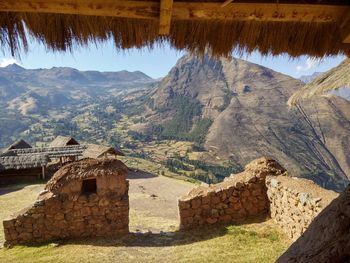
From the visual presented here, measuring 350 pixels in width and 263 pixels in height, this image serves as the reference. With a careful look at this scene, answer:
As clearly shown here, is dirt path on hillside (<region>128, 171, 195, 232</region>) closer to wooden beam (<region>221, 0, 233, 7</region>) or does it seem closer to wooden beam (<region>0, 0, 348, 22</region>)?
wooden beam (<region>0, 0, 348, 22</region>)

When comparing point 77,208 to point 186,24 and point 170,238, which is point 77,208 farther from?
point 186,24

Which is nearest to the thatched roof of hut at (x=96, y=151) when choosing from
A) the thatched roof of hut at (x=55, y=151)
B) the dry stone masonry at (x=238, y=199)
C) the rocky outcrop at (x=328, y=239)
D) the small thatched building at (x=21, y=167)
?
the thatched roof of hut at (x=55, y=151)

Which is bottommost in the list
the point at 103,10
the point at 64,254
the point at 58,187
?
the point at 64,254

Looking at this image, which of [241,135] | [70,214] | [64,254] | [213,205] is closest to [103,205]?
[70,214]

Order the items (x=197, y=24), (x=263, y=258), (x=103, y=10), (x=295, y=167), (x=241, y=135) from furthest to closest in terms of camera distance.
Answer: (x=241, y=135) → (x=295, y=167) → (x=263, y=258) → (x=197, y=24) → (x=103, y=10)

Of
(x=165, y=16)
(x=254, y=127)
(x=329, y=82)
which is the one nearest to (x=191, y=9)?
(x=165, y=16)

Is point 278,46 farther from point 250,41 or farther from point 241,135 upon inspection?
point 241,135

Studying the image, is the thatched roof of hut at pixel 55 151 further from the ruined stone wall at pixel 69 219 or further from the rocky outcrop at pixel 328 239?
the rocky outcrop at pixel 328 239

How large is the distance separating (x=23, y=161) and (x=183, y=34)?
26602 millimetres

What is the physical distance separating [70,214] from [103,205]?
965 mm

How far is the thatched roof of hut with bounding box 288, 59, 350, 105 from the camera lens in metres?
7.05

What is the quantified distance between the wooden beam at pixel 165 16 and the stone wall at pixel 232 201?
7793mm

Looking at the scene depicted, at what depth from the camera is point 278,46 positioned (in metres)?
3.96

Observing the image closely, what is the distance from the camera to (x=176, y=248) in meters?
9.43
